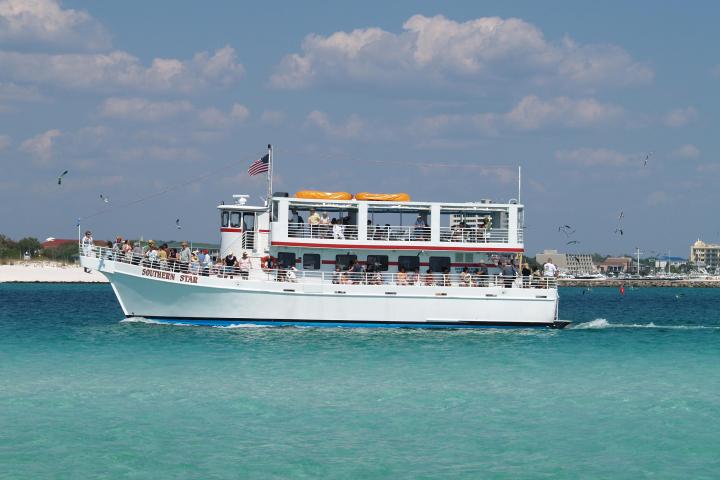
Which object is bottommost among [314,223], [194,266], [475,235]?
[194,266]

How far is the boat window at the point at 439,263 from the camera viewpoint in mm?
35250

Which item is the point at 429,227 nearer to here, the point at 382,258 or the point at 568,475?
the point at 382,258

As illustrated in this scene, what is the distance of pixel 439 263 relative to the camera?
35312 mm

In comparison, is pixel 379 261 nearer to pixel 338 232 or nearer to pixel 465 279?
pixel 338 232

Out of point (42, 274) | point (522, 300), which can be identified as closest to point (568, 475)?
point (522, 300)

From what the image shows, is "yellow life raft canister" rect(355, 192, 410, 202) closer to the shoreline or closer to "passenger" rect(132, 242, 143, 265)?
"passenger" rect(132, 242, 143, 265)

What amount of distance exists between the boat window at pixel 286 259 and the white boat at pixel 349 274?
0.04m

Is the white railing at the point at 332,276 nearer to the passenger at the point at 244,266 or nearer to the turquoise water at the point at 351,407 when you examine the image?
the passenger at the point at 244,266

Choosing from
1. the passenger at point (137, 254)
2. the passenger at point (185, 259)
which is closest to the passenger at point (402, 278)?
the passenger at point (185, 259)

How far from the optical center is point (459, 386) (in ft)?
71.4

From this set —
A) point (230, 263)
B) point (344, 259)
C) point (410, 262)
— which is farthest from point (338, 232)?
point (230, 263)

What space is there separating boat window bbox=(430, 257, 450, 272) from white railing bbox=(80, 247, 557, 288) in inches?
31.4

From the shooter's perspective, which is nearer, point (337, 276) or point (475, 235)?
point (337, 276)

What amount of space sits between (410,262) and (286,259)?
182 inches
